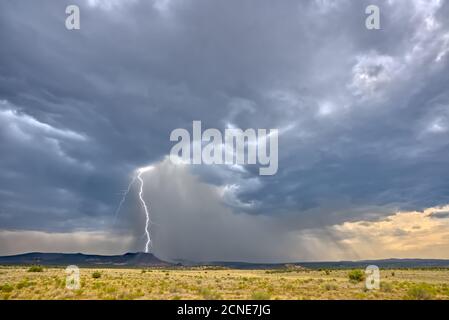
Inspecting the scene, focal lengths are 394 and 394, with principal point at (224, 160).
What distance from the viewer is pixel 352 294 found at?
3394cm

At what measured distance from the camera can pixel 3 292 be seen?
36.5m
